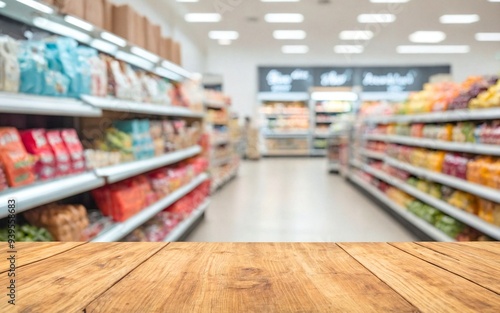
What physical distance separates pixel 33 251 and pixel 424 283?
847 mm

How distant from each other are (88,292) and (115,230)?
6.49ft

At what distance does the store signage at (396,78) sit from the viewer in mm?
15148

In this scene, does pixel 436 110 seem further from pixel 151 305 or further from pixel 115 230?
pixel 151 305

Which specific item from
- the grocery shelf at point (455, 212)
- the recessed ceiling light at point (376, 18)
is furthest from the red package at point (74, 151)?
the recessed ceiling light at point (376, 18)

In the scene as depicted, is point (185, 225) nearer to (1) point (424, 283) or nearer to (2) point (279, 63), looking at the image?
(1) point (424, 283)

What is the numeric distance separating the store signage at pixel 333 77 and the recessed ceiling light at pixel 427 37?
3.30 meters

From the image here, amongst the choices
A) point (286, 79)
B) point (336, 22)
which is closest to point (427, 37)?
point (336, 22)

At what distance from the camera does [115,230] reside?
2.67 metres

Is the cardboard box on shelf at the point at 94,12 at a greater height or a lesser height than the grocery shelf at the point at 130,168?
greater

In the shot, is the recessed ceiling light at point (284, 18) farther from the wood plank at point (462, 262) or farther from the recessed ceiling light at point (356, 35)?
the wood plank at point (462, 262)

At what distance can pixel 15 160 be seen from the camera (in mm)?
1836

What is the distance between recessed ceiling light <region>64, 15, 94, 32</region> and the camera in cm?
234

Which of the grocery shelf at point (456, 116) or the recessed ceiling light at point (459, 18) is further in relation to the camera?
the recessed ceiling light at point (459, 18)

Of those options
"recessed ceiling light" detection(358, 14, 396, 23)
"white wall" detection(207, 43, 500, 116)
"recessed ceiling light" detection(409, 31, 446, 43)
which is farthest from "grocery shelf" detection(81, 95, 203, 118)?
"white wall" detection(207, 43, 500, 116)
